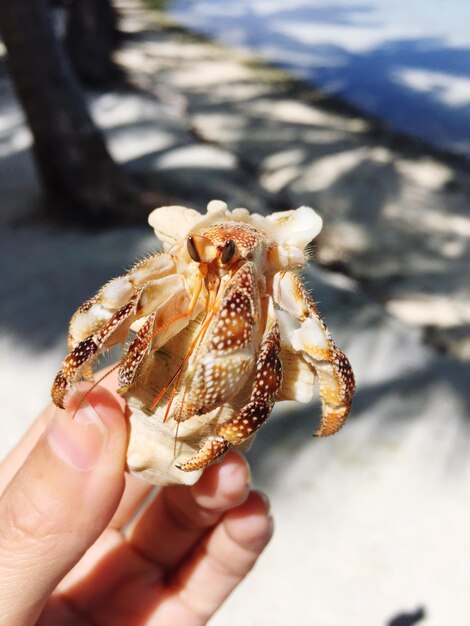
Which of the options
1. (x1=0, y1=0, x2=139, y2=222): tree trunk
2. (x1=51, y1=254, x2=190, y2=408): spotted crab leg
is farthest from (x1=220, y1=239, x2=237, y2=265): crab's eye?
(x1=0, y1=0, x2=139, y2=222): tree trunk

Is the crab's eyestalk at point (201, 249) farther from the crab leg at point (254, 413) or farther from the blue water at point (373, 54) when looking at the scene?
the blue water at point (373, 54)

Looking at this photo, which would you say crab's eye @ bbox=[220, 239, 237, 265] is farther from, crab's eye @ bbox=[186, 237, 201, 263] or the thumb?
the thumb

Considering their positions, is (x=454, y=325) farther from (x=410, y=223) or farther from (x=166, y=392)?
(x=166, y=392)

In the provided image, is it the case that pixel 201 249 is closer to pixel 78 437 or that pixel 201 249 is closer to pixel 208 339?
pixel 208 339

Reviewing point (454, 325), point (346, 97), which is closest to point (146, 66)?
point (346, 97)

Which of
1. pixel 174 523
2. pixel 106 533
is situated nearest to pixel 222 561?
pixel 174 523
